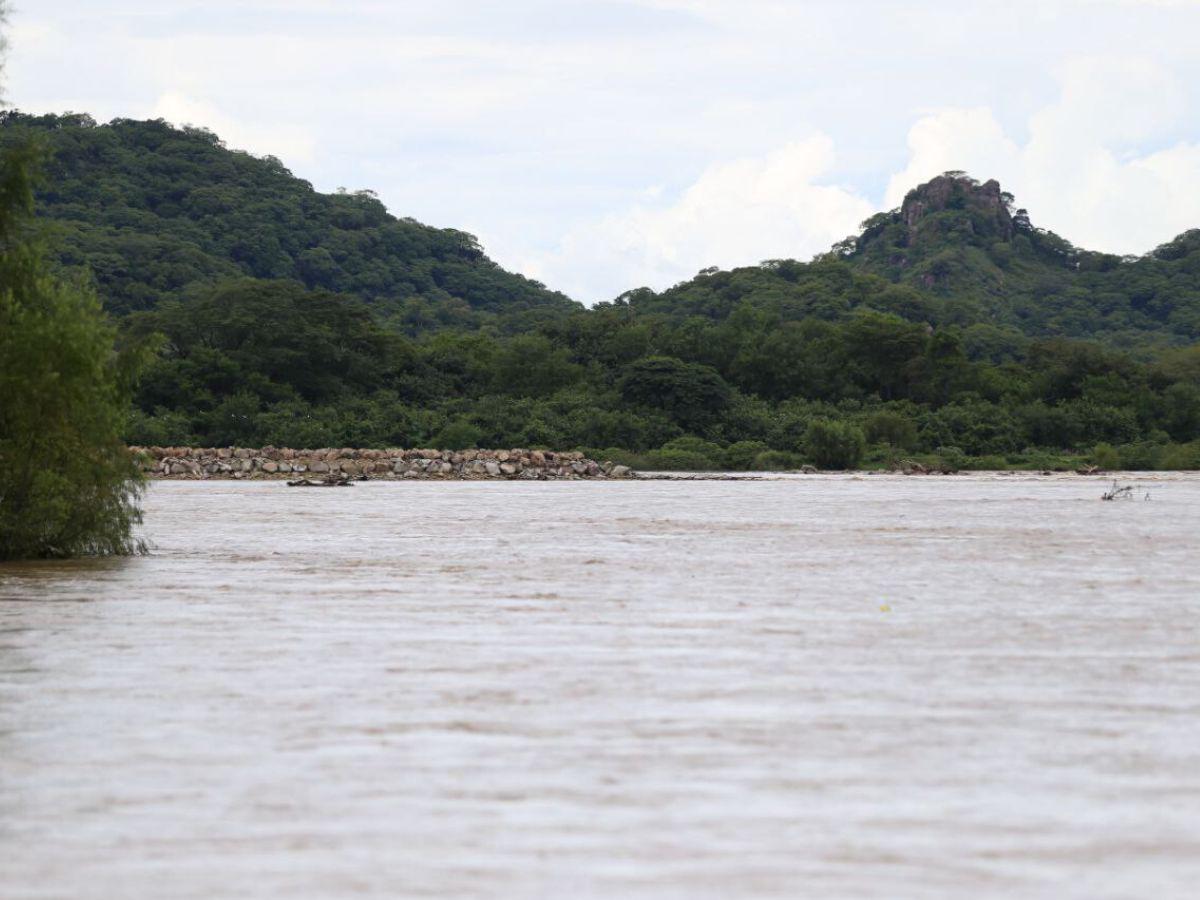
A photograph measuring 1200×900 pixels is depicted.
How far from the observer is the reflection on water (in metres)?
5.71

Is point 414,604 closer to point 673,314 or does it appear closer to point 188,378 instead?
point 188,378

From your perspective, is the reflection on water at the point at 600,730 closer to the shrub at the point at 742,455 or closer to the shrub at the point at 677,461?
the shrub at the point at 677,461

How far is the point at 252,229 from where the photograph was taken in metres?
129

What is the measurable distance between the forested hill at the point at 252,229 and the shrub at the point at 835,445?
43.0 meters

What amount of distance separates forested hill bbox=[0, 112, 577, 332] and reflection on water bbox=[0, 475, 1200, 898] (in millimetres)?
94513

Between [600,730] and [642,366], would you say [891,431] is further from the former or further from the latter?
A: [600,730]

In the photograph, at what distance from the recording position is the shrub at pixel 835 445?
69000 millimetres

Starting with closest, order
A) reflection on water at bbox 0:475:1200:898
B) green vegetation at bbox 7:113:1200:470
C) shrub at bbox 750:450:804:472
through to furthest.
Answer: reflection on water at bbox 0:475:1200:898, shrub at bbox 750:450:804:472, green vegetation at bbox 7:113:1200:470

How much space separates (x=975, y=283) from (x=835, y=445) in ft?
237

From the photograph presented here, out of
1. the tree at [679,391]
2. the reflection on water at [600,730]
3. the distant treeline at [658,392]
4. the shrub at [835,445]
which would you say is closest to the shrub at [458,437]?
the distant treeline at [658,392]

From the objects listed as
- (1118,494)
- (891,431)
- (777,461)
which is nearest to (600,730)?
(1118,494)

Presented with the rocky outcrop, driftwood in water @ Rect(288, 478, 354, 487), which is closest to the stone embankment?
driftwood in water @ Rect(288, 478, 354, 487)

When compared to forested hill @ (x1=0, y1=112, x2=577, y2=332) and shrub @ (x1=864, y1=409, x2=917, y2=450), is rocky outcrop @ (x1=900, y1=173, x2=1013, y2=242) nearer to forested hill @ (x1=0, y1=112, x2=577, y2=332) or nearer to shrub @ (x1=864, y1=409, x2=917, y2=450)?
forested hill @ (x1=0, y1=112, x2=577, y2=332)

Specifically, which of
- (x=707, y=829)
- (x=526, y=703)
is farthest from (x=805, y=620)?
(x=707, y=829)
